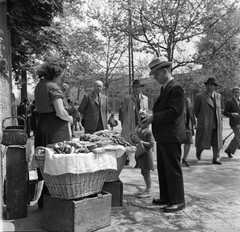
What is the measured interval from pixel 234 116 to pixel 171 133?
16.2 ft

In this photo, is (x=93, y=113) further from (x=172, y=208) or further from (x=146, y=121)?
(x=172, y=208)

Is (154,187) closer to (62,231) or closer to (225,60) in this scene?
(62,231)

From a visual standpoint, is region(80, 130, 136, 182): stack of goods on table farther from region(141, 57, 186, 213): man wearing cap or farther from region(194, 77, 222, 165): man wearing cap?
region(194, 77, 222, 165): man wearing cap

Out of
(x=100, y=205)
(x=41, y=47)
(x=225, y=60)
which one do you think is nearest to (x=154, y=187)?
(x=100, y=205)

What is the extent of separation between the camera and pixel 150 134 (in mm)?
4887

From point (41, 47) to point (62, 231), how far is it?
25.6 feet

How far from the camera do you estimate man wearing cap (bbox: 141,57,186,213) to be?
431cm

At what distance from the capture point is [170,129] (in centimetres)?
437

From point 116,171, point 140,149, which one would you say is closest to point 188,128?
point 140,149

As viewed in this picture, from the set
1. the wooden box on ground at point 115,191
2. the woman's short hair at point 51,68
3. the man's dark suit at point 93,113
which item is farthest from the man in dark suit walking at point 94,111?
the woman's short hair at point 51,68

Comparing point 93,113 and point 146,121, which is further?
point 93,113

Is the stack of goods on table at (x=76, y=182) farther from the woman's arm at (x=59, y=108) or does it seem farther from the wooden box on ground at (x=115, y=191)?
the wooden box on ground at (x=115, y=191)

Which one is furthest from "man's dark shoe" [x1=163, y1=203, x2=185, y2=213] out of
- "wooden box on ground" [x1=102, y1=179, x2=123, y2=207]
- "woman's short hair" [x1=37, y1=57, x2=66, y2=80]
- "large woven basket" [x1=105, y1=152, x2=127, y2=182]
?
"woman's short hair" [x1=37, y1=57, x2=66, y2=80]

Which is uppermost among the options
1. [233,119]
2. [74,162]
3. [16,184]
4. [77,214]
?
[233,119]
